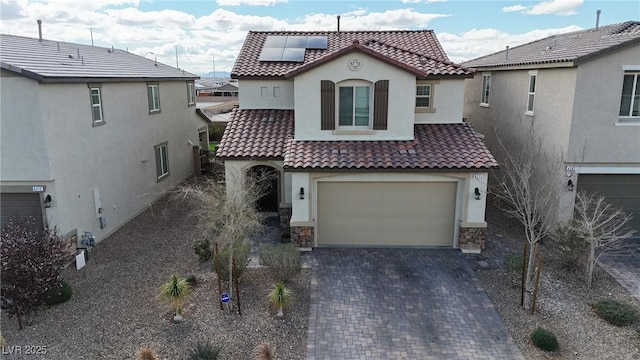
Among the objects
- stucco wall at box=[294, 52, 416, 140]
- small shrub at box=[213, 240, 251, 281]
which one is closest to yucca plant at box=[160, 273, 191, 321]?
small shrub at box=[213, 240, 251, 281]

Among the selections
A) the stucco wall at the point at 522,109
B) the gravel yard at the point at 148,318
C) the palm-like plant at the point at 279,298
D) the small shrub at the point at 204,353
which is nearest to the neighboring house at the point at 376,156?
the stucco wall at the point at 522,109

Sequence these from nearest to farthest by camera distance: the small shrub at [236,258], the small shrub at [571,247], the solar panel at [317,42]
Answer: the small shrub at [236,258] < the small shrub at [571,247] < the solar panel at [317,42]

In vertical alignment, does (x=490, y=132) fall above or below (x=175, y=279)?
above

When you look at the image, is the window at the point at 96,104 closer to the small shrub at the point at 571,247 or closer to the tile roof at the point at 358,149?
the tile roof at the point at 358,149

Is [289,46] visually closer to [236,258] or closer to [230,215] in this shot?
[230,215]

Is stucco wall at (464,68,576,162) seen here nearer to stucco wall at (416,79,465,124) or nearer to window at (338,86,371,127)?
stucco wall at (416,79,465,124)

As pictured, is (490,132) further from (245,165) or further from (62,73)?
(62,73)

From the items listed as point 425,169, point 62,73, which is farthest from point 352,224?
point 62,73
